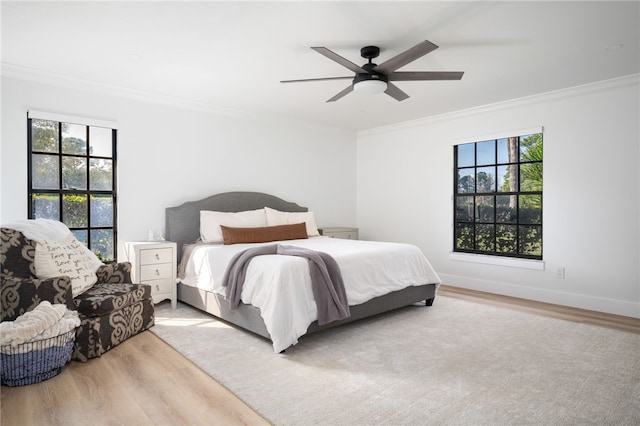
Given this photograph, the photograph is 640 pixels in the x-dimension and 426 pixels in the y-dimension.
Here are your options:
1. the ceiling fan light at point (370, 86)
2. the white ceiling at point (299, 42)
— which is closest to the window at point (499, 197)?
the white ceiling at point (299, 42)

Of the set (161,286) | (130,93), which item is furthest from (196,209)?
(130,93)

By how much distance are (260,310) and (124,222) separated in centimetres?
226

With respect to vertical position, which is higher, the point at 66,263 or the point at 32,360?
the point at 66,263

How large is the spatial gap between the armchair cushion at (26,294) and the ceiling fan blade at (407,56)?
9.28 ft

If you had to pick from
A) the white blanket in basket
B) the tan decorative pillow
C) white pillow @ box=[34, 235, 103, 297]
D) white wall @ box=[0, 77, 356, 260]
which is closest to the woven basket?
the white blanket in basket

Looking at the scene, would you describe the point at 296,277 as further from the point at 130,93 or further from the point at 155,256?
the point at 130,93

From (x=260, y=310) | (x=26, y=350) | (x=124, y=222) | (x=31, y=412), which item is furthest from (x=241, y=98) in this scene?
(x=31, y=412)

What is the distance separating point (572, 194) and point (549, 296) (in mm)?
1209

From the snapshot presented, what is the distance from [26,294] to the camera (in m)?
2.59

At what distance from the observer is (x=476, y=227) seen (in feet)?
17.6

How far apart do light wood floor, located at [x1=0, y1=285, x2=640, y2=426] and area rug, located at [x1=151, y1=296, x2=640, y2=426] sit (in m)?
0.13

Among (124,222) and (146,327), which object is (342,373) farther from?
(124,222)

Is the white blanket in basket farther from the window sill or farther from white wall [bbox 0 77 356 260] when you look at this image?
the window sill

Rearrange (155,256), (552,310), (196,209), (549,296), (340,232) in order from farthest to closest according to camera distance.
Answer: (340,232) < (196,209) < (549,296) < (552,310) < (155,256)
